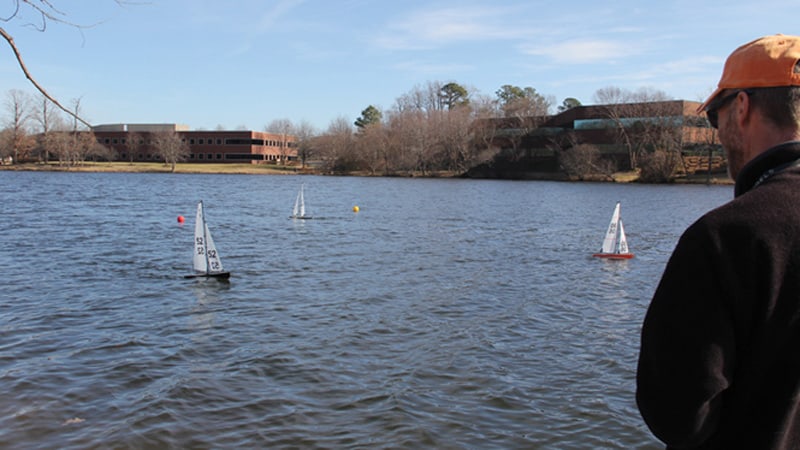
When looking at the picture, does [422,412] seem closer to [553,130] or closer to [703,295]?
[703,295]

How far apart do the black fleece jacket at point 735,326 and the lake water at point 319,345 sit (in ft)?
18.6

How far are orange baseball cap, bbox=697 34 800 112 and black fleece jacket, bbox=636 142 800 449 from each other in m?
0.24

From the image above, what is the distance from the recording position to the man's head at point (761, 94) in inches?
85.7

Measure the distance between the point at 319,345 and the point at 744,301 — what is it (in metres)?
9.81

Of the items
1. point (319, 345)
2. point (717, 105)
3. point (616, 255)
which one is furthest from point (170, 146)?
point (717, 105)

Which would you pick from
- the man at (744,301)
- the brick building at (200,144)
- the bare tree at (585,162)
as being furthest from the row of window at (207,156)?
the man at (744,301)

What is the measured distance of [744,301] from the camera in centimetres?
203

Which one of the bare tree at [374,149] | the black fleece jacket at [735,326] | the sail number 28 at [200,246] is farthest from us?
the bare tree at [374,149]

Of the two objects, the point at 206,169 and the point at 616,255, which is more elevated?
the point at 206,169

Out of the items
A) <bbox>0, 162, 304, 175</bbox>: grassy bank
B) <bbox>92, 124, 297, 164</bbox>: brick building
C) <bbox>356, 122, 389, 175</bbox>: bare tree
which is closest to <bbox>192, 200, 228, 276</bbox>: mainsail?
<bbox>0, 162, 304, 175</bbox>: grassy bank

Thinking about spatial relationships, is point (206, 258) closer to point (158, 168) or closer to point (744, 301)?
point (744, 301)

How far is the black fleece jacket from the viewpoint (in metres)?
1.99

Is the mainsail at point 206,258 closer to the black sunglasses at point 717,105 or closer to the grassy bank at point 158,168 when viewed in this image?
the black sunglasses at point 717,105

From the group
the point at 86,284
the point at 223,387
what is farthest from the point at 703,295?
the point at 86,284
